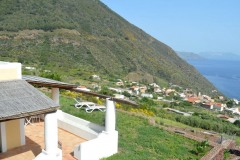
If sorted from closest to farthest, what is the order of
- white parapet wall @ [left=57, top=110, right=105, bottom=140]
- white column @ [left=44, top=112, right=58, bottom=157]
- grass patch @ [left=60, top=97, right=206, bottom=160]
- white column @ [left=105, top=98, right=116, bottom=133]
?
white column @ [left=44, top=112, right=58, bottom=157]
white column @ [left=105, top=98, right=116, bottom=133]
grass patch @ [left=60, top=97, right=206, bottom=160]
white parapet wall @ [left=57, top=110, right=105, bottom=140]

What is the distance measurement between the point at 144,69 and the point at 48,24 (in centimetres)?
3583

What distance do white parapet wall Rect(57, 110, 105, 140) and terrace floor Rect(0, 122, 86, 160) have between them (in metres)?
0.21

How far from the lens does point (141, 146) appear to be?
38.6 ft

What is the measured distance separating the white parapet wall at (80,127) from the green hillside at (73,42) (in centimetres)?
3806

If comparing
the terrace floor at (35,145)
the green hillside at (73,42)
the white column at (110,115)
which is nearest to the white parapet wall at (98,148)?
the white column at (110,115)

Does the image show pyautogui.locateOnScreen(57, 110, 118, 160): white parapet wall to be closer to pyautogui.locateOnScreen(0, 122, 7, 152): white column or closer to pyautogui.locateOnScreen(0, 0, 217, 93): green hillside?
pyautogui.locateOnScreen(0, 122, 7, 152): white column

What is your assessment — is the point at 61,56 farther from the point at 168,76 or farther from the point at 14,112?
the point at 14,112

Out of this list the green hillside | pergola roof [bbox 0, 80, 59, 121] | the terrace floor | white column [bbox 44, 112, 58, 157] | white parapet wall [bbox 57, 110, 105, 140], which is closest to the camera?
pergola roof [bbox 0, 80, 59, 121]

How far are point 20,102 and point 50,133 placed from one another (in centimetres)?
131

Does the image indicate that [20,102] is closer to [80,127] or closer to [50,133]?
[50,133]

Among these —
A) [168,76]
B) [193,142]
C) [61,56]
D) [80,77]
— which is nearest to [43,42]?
[61,56]

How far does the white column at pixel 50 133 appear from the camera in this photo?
8391 millimetres

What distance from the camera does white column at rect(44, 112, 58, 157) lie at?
8391 mm

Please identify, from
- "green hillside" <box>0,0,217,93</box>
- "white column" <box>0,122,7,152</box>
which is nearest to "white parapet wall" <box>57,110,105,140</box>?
"white column" <box>0,122,7,152</box>
